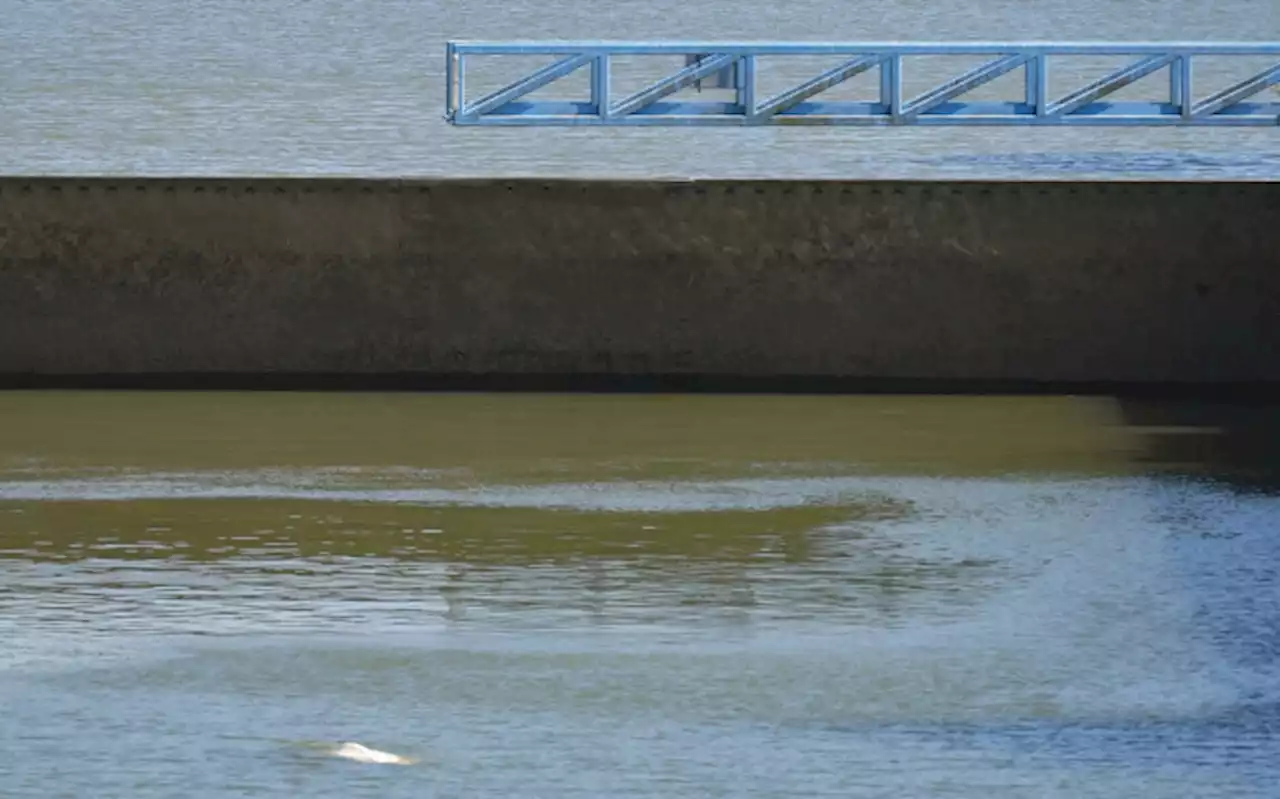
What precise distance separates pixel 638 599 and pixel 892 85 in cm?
953

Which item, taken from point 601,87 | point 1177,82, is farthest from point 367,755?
point 1177,82

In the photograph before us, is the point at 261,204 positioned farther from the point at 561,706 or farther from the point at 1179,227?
the point at 561,706

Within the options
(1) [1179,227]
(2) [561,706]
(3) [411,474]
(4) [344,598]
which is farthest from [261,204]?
(2) [561,706]

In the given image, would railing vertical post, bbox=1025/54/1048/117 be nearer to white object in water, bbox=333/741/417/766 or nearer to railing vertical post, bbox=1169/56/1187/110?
railing vertical post, bbox=1169/56/1187/110

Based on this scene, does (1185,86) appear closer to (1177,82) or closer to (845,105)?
(1177,82)

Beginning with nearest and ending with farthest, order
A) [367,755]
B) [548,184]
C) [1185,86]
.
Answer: [367,755] → [548,184] → [1185,86]

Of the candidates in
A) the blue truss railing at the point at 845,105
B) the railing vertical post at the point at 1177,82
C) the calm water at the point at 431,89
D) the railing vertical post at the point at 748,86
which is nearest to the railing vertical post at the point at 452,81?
the blue truss railing at the point at 845,105

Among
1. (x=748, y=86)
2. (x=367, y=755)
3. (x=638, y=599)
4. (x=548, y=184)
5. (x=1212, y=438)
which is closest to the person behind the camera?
(x=367, y=755)

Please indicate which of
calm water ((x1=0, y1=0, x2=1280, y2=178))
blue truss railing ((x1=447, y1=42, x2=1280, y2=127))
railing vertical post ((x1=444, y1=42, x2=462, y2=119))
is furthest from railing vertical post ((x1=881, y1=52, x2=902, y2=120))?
railing vertical post ((x1=444, y1=42, x2=462, y2=119))

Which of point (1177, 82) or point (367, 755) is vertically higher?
point (1177, 82)

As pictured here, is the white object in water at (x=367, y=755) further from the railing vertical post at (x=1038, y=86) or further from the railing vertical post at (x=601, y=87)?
the railing vertical post at (x=1038, y=86)

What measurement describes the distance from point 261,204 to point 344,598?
5676 millimetres

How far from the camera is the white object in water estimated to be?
803 centimetres

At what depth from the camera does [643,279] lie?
15.5 m
